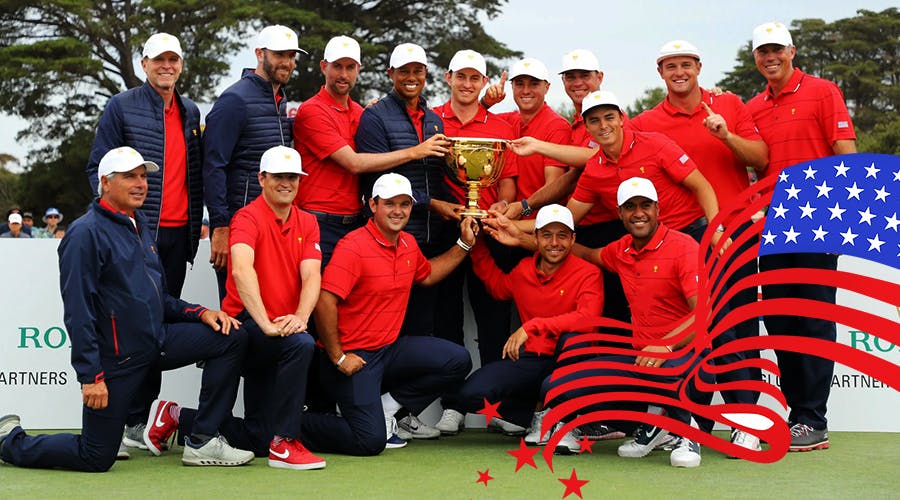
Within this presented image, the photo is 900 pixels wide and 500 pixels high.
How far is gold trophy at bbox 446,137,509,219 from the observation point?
7.41 m

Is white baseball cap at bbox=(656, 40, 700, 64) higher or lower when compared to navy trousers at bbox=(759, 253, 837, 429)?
higher

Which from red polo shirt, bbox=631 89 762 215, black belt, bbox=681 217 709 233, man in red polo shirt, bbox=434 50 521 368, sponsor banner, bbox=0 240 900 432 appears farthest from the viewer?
sponsor banner, bbox=0 240 900 432

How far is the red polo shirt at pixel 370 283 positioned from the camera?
291 inches

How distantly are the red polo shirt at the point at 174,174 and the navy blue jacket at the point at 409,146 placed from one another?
1.16 metres

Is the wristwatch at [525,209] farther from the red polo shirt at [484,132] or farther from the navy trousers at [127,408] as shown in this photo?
the navy trousers at [127,408]

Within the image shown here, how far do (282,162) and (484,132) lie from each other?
5.64 feet

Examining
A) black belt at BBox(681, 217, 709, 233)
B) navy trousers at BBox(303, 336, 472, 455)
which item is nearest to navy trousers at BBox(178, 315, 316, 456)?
navy trousers at BBox(303, 336, 472, 455)

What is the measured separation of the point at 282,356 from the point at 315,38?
92.5 feet

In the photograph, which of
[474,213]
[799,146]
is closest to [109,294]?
[474,213]

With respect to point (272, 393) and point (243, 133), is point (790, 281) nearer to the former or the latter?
point (272, 393)

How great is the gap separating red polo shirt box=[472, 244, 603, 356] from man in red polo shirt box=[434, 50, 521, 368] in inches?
14.5

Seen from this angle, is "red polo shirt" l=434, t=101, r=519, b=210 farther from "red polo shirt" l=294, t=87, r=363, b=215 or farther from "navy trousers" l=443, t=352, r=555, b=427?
"navy trousers" l=443, t=352, r=555, b=427

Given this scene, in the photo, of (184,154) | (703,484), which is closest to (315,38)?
(184,154)

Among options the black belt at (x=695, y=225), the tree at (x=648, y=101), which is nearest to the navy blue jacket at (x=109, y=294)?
the black belt at (x=695, y=225)
